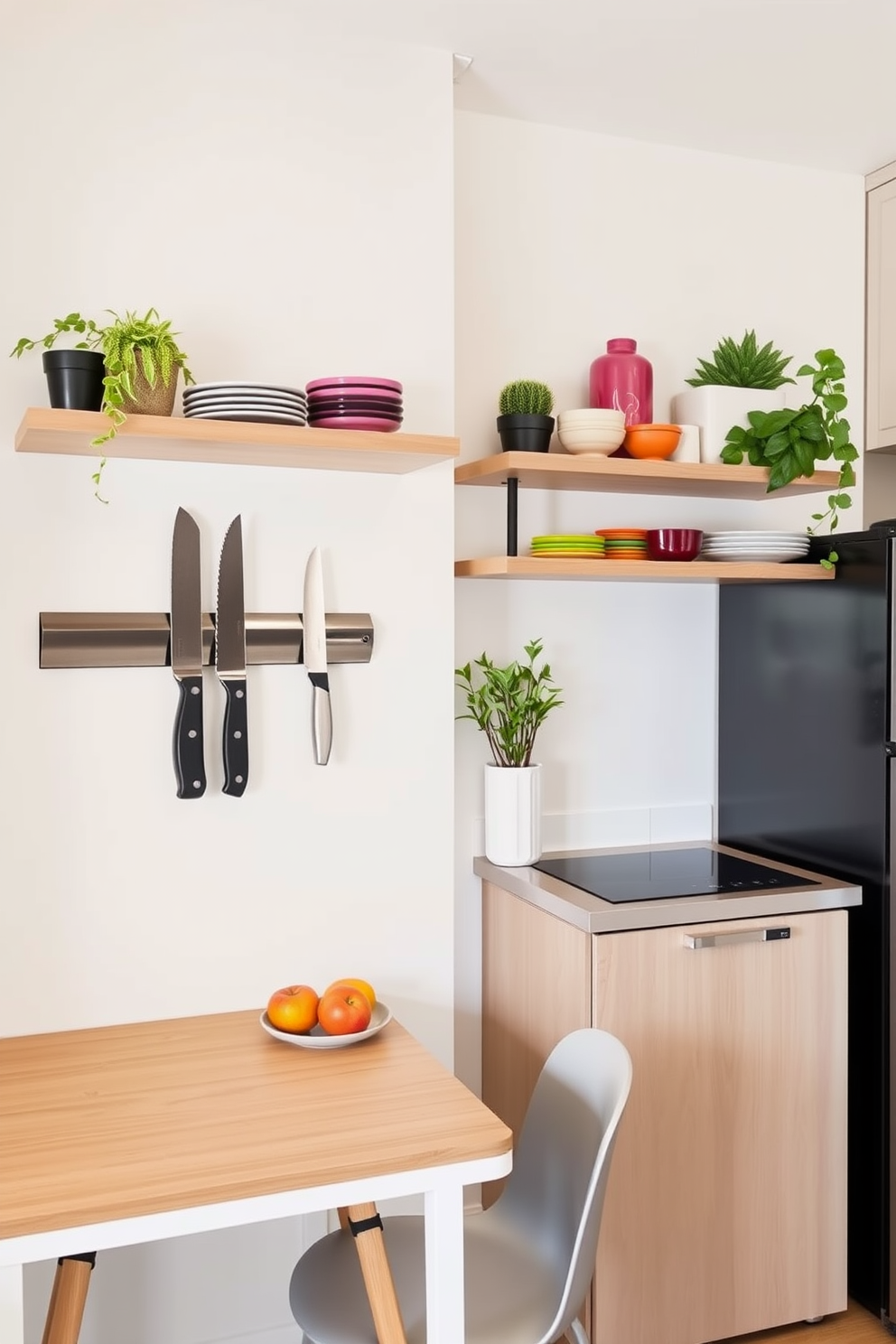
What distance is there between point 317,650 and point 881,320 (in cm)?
179

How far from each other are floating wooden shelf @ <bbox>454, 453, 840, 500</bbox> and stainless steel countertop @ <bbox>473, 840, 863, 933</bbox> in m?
0.86

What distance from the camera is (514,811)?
100 inches

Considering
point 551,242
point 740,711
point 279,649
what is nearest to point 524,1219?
point 279,649

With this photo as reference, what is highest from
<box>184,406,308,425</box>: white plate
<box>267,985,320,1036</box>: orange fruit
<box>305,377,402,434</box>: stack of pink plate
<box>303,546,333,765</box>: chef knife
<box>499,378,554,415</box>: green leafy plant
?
<box>499,378,554,415</box>: green leafy plant

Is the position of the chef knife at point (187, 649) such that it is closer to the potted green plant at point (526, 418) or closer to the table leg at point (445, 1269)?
the potted green plant at point (526, 418)

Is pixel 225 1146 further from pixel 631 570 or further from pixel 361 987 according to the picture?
pixel 631 570

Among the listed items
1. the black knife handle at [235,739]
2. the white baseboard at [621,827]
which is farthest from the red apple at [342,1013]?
the white baseboard at [621,827]

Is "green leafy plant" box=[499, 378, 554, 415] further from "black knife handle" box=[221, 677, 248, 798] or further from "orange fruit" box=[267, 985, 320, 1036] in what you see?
"orange fruit" box=[267, 985, 320, 1036]

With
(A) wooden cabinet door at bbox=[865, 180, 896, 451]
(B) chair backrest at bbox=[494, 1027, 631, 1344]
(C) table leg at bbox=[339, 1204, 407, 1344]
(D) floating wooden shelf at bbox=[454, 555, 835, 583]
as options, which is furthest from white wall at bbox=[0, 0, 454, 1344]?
(A) wooden cabinet door at bbox=[865, 180, 896, 451]

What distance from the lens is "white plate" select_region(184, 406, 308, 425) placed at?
6.42ft

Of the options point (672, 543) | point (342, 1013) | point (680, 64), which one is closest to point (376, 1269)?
point (342, 1013)

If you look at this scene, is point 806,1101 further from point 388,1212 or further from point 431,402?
point 431,402

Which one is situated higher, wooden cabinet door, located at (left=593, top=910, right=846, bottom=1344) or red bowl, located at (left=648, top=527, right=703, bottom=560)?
red bowl, located at (left=648, top=527, right=703, bottom=560)

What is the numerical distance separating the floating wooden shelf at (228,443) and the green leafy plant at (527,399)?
0.38 m
